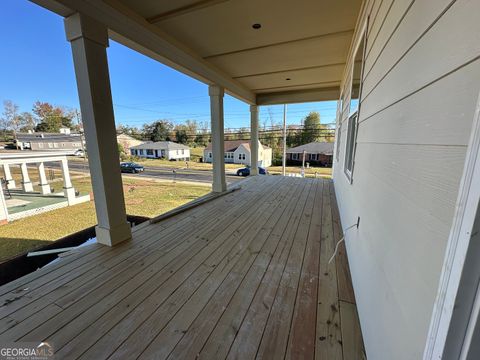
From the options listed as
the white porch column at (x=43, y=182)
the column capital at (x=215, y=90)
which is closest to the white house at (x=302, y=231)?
the column capital at (x=215, y=90)

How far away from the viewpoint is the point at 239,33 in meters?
2.83

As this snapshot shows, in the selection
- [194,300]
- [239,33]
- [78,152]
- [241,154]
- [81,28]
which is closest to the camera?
[194,300]

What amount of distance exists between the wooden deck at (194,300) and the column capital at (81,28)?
2153mm

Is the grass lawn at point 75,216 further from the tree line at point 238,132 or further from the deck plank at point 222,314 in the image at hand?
the tree line at point 238,132

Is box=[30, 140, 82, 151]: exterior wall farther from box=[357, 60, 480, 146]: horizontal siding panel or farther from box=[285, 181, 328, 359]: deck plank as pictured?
box=[357, 60, 480, 146]: horizontal siding panel

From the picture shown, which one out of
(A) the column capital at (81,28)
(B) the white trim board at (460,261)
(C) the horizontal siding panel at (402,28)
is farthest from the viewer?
(A) the column capital at (81,28)

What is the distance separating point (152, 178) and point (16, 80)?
1223 centimetres

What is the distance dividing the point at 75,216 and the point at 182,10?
8.55m

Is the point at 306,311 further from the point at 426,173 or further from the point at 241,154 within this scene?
the point at 241,154

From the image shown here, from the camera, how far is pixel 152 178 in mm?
15719

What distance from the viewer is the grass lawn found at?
4.63 metres

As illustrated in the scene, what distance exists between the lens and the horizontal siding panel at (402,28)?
69cm

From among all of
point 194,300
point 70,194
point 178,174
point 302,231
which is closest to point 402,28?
point 194,300

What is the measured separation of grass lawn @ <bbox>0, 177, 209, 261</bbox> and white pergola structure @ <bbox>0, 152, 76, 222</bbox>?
728mm
